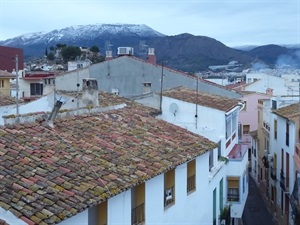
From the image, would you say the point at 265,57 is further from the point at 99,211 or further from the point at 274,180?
the point at 99,211

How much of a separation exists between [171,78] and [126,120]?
A: 15.6m

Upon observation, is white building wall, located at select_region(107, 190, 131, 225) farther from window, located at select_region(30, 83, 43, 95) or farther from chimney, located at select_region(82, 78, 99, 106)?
window, located at select_region(30, 83, 43, 95)

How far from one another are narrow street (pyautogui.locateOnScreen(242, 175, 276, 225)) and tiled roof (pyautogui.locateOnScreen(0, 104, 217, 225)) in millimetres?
17848

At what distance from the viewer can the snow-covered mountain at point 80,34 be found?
153 m

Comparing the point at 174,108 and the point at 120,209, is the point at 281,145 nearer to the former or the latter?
the point at 174,108

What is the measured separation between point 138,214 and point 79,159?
7.69ft

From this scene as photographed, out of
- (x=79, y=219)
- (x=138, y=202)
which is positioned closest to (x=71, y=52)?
(x=138, y=202)

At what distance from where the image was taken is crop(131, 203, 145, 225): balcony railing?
474 inches

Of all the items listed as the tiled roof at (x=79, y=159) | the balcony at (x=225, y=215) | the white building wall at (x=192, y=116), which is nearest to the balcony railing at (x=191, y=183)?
the tiled roof at (x=79, y=159)

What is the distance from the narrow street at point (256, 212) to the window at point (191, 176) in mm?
16304

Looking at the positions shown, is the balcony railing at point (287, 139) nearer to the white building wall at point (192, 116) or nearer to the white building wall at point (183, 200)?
the white building wall at point (192, 116)

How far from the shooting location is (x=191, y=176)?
15555 mm

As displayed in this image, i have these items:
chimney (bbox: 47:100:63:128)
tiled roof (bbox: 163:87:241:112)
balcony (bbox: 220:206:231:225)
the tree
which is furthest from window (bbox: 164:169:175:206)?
the tree

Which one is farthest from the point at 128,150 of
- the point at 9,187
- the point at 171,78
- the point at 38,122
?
the point at 171,78
